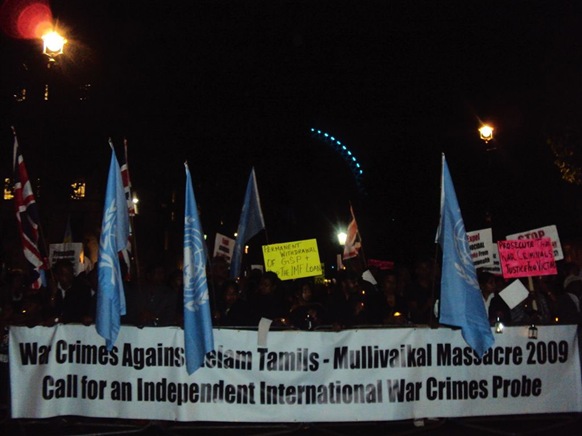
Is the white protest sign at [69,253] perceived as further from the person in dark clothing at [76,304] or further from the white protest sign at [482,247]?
the white protest sign at [482,247]

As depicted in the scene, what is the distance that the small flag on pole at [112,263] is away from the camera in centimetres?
824

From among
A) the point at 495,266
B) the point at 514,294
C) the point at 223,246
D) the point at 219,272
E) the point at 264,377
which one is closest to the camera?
the point at 264,377

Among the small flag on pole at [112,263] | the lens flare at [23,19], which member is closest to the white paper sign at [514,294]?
the small flag on pole at [112,263]

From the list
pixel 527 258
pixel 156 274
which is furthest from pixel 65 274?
pixel 527 258

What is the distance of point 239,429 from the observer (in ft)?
28.8

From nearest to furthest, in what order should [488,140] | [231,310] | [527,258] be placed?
[231,310] → [527,258] → [488,140]

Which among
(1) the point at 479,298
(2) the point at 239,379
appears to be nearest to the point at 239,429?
(2) the point at 239,379

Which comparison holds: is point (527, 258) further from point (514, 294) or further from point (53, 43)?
point (53, 43)

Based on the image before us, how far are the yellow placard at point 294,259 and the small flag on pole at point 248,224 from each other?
1350 mm

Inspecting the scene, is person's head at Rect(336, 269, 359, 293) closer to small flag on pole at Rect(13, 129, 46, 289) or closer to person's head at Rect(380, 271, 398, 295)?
person's head at Rect(380, 271, 398, 295)

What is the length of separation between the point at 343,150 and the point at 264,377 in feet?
197

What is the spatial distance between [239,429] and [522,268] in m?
5.02

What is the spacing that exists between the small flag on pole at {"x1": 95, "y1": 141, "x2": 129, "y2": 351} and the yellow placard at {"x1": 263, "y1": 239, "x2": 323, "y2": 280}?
5534 mm

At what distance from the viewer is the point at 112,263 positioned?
844 centimetres
